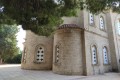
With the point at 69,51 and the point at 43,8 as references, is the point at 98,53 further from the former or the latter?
the point at 43,8

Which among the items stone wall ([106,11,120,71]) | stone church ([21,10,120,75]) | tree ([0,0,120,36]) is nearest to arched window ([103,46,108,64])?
stone church ([21,10,120,75])

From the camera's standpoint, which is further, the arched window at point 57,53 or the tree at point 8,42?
the tree at point 8,42

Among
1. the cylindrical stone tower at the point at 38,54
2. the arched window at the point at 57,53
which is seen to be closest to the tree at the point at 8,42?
the cylindrical stone tower at the point at 38,54

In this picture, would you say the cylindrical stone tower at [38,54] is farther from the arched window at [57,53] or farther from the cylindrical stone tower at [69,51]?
the cylindrical stone tower at [69,51]

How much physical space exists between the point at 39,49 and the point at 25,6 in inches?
452

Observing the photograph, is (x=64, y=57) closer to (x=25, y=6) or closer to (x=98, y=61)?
(x=98, y=61)

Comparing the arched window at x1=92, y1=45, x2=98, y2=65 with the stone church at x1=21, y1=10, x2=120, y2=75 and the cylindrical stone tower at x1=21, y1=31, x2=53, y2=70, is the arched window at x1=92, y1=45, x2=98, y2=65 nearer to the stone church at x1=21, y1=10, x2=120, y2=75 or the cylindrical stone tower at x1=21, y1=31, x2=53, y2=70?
the stone church at x1=21, y1=10, x2=120, y2=75

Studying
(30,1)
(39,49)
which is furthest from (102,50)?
(30,1)

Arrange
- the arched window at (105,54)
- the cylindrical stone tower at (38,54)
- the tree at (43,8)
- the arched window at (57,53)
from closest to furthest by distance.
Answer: the tree at (43,8), the arched window at (57,53), the arched window at (105,54), the cylindrical stone tower at (38,54)

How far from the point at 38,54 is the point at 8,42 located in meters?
14.9

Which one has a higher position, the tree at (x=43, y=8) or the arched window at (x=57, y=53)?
the tree at (x=43, y=8)

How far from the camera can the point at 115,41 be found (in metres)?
17.3

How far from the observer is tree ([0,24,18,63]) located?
2877 centimetres

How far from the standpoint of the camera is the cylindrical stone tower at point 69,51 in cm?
1255
